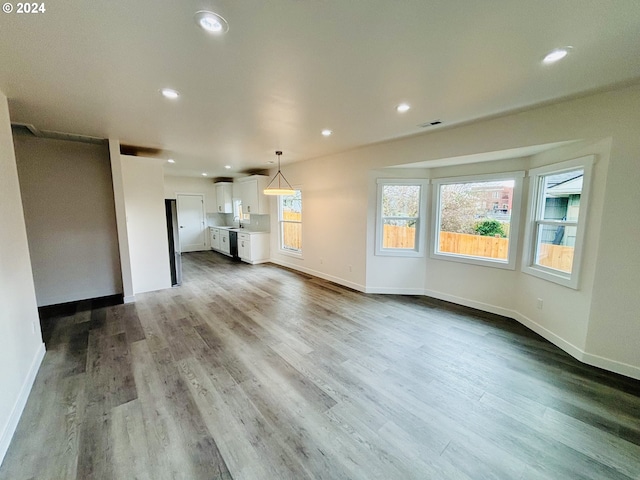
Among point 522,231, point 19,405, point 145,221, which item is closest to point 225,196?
point 145,221

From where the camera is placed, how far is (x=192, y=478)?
1515mm

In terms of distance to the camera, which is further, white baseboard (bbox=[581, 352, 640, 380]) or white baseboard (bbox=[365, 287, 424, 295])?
white baseboard (bbox=[365, 287, 424, 295])

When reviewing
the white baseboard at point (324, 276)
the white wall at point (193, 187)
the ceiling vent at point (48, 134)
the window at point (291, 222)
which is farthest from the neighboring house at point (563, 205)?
the white wall at point (193, 187)

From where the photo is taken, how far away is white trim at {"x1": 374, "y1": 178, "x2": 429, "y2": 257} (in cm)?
446

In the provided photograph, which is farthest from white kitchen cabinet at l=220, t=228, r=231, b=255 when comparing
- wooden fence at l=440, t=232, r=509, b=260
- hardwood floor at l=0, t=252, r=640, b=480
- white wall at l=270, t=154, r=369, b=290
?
wooden fence at l=440, t=232, r=509, b=260

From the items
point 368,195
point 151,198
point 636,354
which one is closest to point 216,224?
point 151,198

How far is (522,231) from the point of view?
3572 mm

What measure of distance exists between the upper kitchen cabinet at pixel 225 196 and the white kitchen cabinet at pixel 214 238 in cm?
74

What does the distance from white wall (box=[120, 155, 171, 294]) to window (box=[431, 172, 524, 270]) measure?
498 cm

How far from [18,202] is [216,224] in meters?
6.79

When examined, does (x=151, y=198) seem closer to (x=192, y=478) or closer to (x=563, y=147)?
(x=192, y=478)

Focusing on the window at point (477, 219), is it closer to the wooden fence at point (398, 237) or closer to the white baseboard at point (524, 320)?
→ the wooden fence at point (398, 237)

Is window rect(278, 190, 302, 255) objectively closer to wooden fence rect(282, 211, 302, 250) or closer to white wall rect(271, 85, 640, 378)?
wooden fence rect(282, 211, 302, 250)

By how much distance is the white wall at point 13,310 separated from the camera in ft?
6.16
